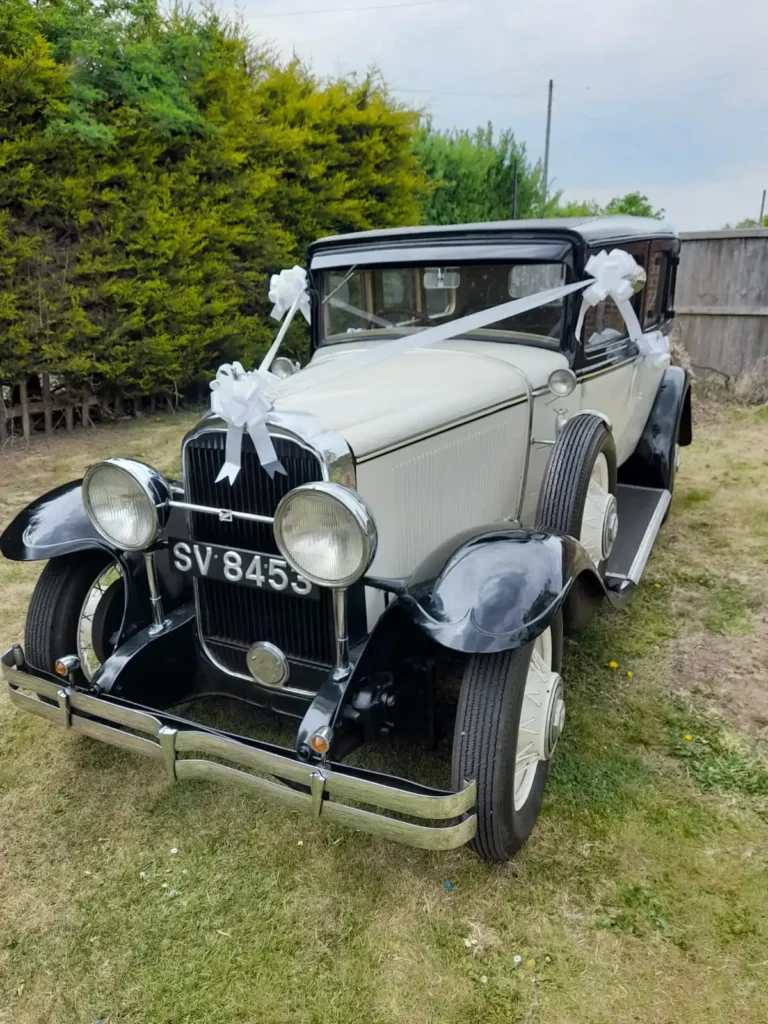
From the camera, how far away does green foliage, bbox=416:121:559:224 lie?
43.0 ft

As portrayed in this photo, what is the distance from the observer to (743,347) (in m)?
8.57

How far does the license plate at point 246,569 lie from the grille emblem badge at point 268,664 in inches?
8.0

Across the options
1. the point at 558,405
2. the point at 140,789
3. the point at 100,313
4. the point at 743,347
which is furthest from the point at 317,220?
the point at 140,789

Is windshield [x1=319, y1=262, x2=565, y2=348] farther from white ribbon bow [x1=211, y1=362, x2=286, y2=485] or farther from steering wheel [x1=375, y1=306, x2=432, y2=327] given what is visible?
white ribbon bow [x1=211, y1=362, x2=286, y2=485]

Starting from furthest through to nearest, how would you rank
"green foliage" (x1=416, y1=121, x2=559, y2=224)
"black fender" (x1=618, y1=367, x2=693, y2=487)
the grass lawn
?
"green foliage" (x1=416, y1=121, x2=559, y2=224)
"black fender" (x1=618, y1=367, x2=693, y2=487)
the grass lawn

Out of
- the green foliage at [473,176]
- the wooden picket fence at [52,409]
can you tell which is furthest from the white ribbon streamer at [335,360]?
the green foliage at [473,176]

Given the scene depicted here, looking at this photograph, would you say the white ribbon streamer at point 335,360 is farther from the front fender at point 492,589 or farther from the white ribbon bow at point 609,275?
the front fender at point 492,589

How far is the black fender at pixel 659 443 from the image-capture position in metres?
4.44

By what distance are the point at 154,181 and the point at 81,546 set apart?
5.53 metres

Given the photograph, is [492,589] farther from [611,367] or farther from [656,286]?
[656,286]

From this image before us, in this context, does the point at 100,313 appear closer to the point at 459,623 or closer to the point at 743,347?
the point at 459,623

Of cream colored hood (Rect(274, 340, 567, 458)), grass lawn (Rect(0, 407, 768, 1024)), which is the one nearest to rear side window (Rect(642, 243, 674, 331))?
cream colored hood (Rect(274, 340, 567, 458))

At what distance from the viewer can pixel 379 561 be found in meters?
2.40

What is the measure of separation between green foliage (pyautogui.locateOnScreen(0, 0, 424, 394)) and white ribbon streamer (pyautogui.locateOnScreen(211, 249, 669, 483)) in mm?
3808
